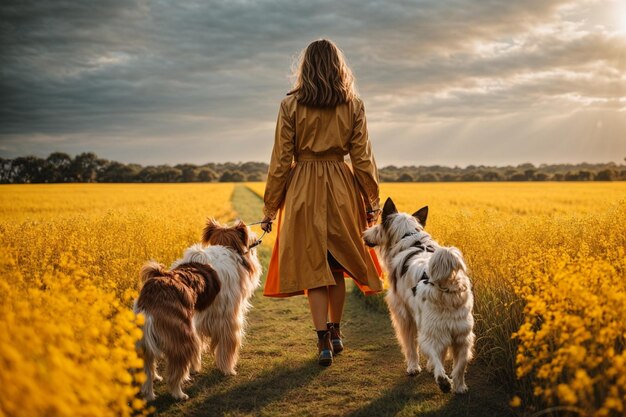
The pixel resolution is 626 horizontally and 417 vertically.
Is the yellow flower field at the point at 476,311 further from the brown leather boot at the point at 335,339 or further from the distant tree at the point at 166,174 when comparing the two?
the distant tree at the point at 166,174

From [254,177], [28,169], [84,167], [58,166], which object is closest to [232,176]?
[254,177]

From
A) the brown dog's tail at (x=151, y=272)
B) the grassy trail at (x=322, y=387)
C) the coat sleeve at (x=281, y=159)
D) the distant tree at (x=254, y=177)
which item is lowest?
the grassy trail at (x=322, y=387)

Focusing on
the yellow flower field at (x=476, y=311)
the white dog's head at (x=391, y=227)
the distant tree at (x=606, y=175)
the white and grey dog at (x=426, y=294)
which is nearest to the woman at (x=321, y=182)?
the white dog's head at (x=391, y=227)

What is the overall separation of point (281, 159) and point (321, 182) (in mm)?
497

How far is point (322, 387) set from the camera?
466cm

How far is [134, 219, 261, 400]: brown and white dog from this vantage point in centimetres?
405

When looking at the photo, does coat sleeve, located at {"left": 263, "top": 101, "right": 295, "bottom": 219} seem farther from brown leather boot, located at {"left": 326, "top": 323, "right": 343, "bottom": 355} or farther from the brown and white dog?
brown leather boot, located at {"left": 326, "top": 323, "right": 343, "bottom": 355}

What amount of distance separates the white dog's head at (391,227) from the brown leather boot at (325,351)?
1.12 m

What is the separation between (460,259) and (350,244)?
1.59 meters

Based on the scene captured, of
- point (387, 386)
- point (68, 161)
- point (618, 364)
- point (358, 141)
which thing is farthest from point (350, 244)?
point (68, 161)

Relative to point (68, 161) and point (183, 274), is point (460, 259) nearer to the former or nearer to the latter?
point (183, 274)

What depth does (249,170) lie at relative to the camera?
343 feet

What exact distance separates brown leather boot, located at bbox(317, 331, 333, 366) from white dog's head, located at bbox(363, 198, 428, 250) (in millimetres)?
1121

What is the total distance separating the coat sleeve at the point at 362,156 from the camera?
5.29 metres
